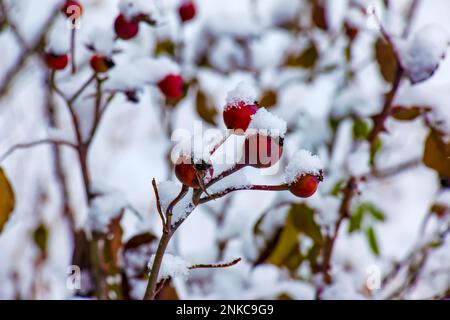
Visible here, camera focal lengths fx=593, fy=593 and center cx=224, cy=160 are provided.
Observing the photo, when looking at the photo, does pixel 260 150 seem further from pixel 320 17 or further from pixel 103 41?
pixel 320 17

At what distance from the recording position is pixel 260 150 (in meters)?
0.42

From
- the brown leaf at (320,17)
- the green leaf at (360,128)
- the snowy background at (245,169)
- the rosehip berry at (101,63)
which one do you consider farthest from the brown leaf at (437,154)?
the brown leaf at (320,17)

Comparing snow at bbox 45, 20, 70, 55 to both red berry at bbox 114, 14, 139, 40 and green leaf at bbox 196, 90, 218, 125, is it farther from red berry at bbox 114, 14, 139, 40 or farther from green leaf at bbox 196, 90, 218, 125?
green leaf at bbox 196, 90, 218, 125

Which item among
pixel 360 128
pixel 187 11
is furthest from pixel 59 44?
pixel 360 128

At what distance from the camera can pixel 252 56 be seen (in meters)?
1.29

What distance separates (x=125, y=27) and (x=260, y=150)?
28 centimetres

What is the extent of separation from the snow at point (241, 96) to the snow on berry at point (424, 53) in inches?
10.8

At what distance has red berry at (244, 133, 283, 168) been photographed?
0.42 metres

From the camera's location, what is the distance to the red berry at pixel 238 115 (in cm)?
44

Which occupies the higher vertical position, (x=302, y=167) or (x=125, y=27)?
(x=125, y=27)
